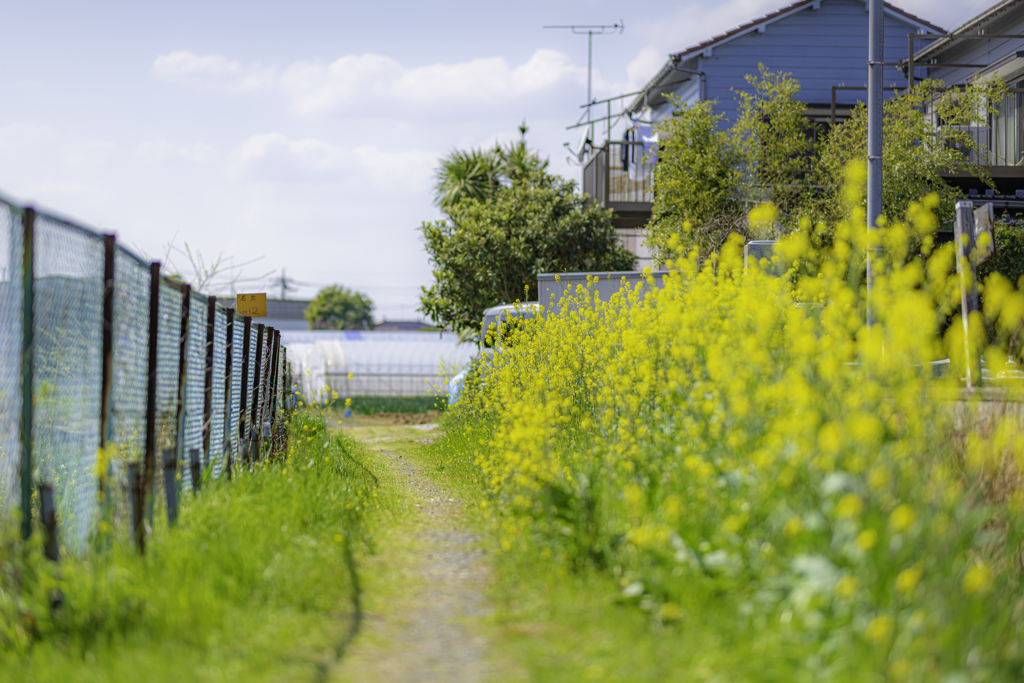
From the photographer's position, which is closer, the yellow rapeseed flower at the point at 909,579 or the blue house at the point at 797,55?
the yellow rapeseed flower at the point at 909,579

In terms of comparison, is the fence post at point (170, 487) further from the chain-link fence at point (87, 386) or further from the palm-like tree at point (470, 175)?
the palm-like tree at point (470, 175)

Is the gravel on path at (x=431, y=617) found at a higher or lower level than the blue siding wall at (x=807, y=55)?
lower

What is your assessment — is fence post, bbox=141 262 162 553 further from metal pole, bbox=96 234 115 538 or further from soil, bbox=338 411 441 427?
soil, bbox=338 411 441 427

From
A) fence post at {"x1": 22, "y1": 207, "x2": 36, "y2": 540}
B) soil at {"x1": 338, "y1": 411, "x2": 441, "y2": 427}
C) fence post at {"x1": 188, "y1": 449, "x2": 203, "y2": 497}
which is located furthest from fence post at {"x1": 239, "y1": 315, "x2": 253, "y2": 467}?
soil at {"x1": 338, "y1": 411, "x2": 441, "y2": 427}

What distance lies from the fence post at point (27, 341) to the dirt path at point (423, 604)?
1.78 m

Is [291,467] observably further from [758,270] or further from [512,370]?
[758,270]

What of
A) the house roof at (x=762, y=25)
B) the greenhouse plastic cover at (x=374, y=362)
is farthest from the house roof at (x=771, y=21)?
the greenhouse plastic cover at (x=374, y=362)

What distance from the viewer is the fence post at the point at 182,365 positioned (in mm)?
6020

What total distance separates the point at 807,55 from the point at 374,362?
59.4ft

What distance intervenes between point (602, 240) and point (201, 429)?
12963mm

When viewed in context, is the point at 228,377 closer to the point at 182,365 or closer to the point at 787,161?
the point at 182,365

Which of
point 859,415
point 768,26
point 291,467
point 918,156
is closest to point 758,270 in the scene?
point 859,415

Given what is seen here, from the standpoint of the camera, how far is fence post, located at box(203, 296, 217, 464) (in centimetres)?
689

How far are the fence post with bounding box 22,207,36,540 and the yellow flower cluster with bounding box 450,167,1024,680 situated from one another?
2.78 meters
